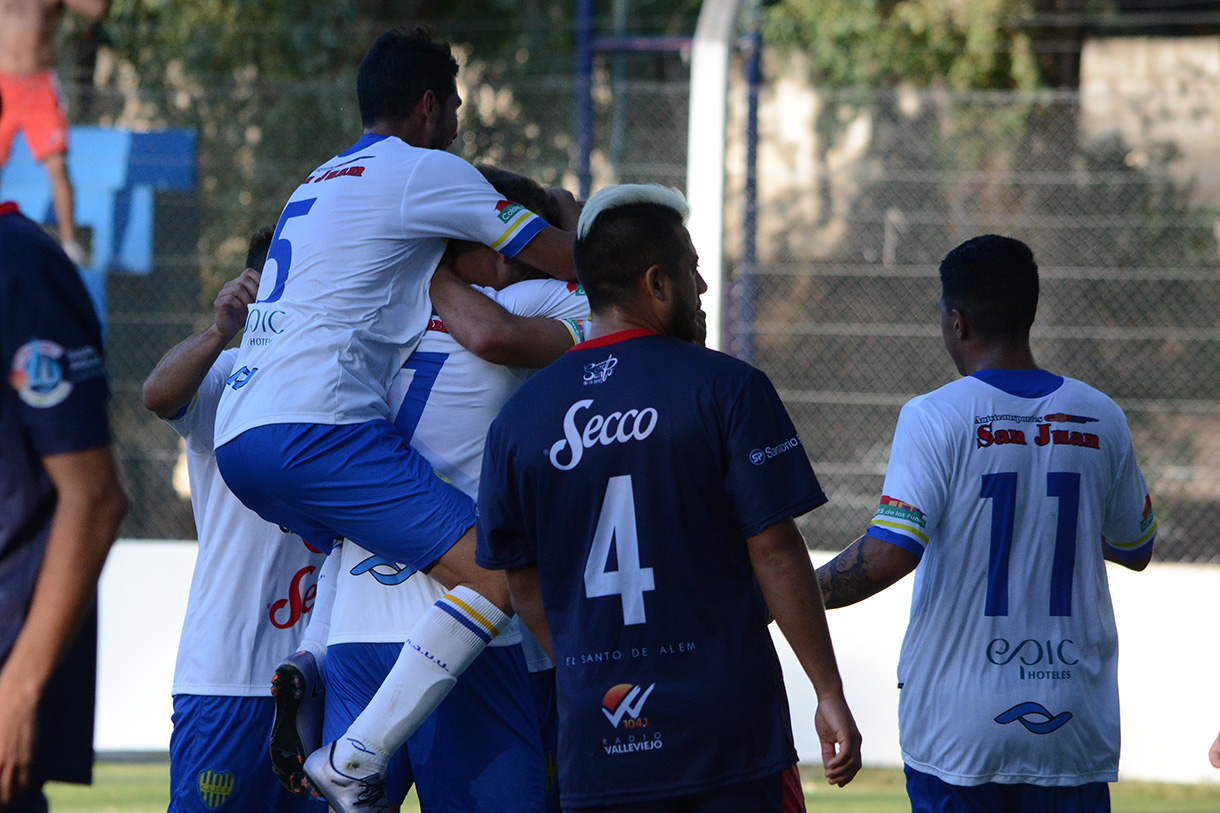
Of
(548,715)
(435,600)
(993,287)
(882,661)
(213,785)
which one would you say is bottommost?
(882,661)

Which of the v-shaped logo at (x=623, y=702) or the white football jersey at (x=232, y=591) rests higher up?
the v-shaped logo at (x=623, y=702)

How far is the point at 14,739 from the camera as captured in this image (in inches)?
92.5

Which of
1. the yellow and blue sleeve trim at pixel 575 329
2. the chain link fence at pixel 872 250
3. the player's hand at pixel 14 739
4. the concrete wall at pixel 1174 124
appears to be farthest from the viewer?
the concrete wall at pixel 1174 124

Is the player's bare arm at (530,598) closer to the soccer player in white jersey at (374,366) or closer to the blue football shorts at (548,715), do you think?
the soccer player in white jersey at (374,366)

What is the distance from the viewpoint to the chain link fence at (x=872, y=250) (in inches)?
391

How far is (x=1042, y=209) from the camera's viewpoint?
10141mm

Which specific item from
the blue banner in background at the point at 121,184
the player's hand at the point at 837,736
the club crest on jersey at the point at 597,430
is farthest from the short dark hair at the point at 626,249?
the blue banner in background at the point at 121,184

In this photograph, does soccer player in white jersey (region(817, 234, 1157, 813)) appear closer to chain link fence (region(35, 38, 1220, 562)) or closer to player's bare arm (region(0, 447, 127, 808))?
player's bare arm (region(0, 447, 127, 808))

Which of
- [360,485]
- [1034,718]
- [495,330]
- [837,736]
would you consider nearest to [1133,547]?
[1034,718]

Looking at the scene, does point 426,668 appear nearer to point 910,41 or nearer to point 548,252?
point 548,252

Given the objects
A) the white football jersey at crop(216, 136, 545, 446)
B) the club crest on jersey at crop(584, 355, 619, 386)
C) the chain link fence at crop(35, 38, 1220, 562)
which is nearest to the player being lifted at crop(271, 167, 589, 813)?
the white football jersey at crop(216, 136, 545, 446)

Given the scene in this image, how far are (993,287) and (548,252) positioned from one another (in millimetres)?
1200

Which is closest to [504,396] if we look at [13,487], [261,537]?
[261,537]

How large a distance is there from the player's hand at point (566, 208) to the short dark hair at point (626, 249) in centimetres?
133
